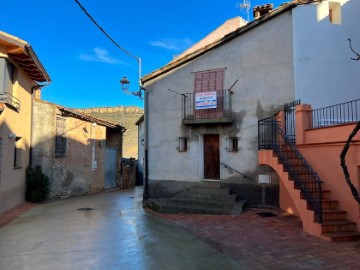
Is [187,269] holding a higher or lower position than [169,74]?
lower

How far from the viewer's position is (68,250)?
649 cm

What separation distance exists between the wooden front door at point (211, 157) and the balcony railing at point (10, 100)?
7.40m

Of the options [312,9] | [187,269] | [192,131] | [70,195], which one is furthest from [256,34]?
[70,195]

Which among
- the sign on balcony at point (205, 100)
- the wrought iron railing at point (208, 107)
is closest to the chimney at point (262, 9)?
the wrought iron railing at point (208, 107)

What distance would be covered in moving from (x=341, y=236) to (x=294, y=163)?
8.68 ft

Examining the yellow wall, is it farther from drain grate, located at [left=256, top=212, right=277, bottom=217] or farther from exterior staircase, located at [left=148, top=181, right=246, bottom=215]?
drain grate, located at [left=256, top=212, right=277, bottom=217]

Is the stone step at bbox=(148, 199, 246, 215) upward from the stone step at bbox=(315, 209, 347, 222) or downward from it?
downward

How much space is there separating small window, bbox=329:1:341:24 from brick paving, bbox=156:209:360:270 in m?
7.61

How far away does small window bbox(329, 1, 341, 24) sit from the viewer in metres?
11.8

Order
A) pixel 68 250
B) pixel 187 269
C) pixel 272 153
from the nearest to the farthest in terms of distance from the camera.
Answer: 1. pixel 187 269
2. pixel 68 250
3. pixel 272 153

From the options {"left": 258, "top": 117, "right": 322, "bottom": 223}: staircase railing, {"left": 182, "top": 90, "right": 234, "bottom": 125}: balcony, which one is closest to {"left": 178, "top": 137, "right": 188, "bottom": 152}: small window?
{"left": 182, "top": 90, "right": 234, "bottom": 125}: balcony

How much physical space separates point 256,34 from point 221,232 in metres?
7.61

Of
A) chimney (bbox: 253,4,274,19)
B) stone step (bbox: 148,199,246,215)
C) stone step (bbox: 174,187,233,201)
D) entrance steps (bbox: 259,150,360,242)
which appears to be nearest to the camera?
entrance steps (bbox: 259,150,360,242)

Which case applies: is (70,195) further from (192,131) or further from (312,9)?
(312,9)
